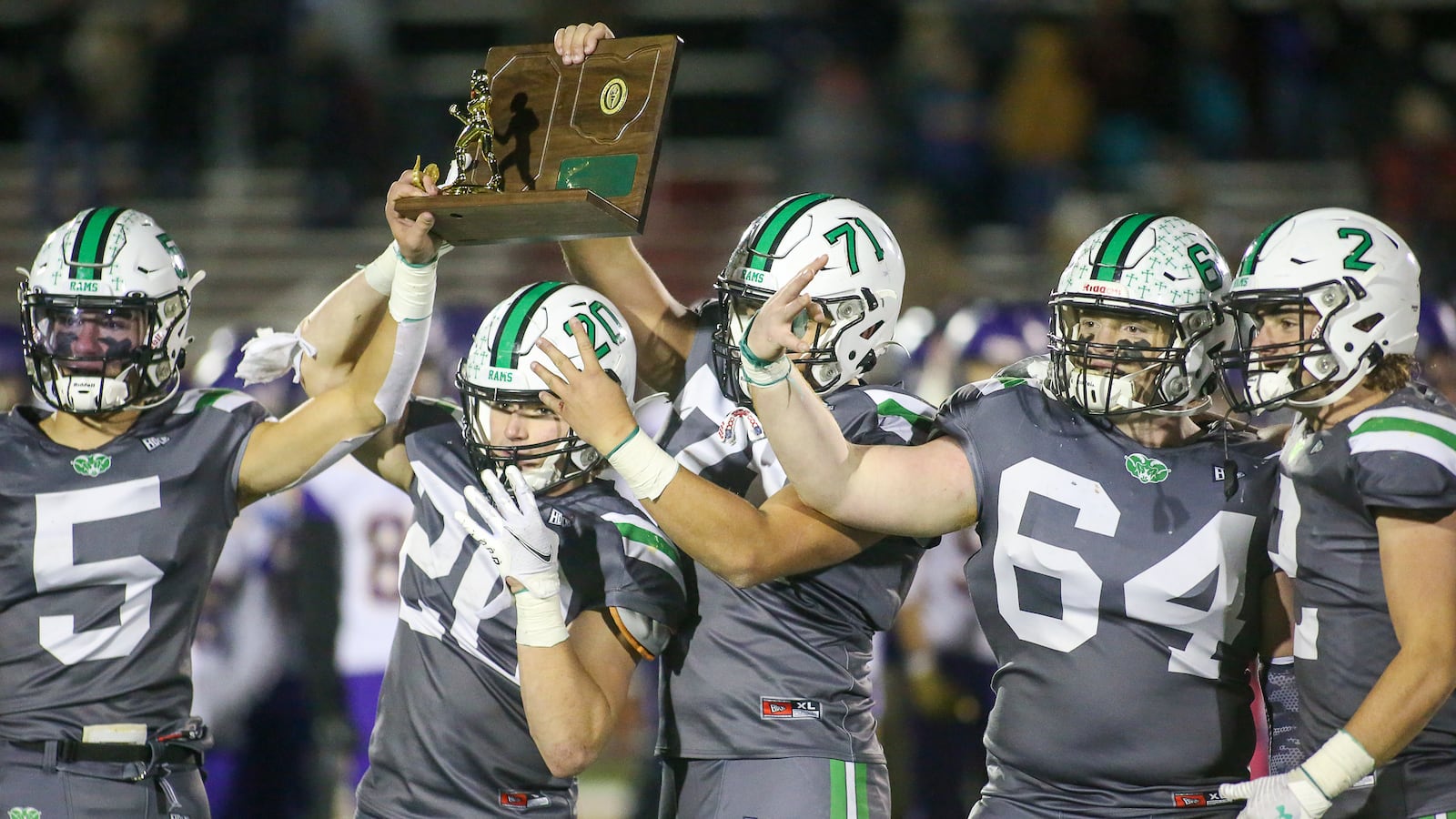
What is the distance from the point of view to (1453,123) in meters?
9.92

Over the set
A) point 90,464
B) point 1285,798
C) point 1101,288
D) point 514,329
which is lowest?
point 1285,798

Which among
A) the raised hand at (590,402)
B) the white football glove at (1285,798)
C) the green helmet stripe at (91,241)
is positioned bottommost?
the white football glove at (1285,798)

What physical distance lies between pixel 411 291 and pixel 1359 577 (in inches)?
88.5

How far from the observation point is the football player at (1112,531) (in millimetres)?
3426

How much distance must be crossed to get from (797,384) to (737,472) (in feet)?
1.73

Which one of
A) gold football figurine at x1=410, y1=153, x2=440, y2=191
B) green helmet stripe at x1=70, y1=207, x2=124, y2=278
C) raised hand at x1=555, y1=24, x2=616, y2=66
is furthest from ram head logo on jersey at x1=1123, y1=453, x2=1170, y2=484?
green helmet stripe at x1=70, y1=207, x2=124, y2=278

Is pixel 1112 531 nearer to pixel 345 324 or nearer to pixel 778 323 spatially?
pixel 778 323

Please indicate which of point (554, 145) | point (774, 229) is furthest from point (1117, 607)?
point (554, 145)

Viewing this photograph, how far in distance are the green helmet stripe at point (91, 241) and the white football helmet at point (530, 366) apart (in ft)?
3.18

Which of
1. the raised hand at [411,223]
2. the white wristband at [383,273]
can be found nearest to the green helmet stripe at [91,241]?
the white wristband at [383,273]

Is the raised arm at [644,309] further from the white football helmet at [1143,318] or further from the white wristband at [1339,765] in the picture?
the white wristband at [1339,765]

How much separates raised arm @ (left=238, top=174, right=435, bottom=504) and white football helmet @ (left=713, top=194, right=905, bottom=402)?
0.74 meters

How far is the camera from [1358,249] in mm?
3406

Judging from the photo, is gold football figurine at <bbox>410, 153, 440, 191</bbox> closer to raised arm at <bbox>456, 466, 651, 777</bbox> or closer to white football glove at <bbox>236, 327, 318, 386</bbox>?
white football glove at <bbox>236, 327, 318, 386</bbox>
